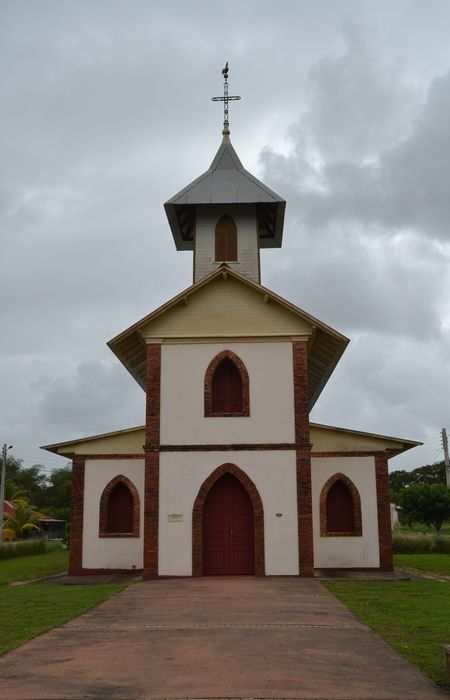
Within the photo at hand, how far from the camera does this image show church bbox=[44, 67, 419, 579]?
19594 millimetres

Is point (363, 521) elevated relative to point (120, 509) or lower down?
→ lower down

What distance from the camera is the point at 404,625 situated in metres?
11.1

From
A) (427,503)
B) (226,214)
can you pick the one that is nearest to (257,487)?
(226,214)

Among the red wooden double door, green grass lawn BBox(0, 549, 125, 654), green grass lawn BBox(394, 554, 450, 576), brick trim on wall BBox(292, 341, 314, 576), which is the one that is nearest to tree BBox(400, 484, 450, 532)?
green grass lawn BBox(394, 554, 450, 576)

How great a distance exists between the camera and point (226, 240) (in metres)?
24.5

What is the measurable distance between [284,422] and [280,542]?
129 inches

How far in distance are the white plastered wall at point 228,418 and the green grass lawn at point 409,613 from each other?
4.67 metres

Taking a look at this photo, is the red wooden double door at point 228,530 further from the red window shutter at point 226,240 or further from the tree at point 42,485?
the tree at point 42,485

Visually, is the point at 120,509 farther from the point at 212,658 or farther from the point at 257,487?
the point at 212,658

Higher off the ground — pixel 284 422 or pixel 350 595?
pixel 284 422

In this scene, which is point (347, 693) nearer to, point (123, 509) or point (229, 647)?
point (229, 647)

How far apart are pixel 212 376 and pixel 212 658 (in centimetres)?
1223

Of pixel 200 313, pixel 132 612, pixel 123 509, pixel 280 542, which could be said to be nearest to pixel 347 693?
pixel 132 612

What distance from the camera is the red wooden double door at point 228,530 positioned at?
64.9ft
